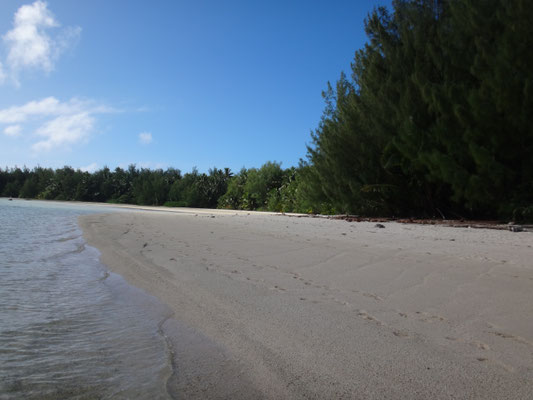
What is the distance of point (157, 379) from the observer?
5.67ft

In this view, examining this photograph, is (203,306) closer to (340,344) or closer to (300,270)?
(340,344)

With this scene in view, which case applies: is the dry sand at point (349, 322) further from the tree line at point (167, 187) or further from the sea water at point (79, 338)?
the tree line at point (167, 187)

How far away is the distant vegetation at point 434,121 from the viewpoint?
32.2 feet

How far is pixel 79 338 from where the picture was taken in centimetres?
229

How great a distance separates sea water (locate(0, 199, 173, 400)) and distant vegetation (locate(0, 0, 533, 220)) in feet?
33.1

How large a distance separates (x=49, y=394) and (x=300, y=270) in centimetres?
294

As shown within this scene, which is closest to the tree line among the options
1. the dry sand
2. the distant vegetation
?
the distant vegetation

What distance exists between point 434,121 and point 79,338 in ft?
40.6

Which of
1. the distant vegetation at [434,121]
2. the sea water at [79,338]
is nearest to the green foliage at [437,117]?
the distant vegetation at [434,121]

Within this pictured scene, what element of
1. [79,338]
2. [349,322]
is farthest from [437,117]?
[79,338]

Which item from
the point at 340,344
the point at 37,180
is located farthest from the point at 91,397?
the point at 37,180

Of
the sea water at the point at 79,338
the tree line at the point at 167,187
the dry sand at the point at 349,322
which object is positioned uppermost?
the tree line at the point at 167,187

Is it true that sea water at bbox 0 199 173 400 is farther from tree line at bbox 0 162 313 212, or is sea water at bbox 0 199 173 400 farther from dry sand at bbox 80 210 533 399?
tree line at bbox 0 162 313 212

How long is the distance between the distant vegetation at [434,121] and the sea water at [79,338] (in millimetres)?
10084
